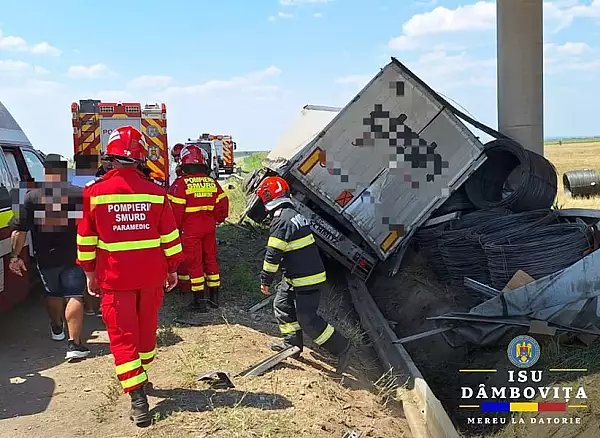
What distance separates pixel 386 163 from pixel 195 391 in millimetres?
5185

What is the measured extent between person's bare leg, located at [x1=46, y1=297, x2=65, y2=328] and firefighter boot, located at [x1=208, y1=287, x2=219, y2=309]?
5.81 ft

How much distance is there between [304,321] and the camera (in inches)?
226

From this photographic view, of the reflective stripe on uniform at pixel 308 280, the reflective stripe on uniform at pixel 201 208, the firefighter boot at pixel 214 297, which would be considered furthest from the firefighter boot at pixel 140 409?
the firefighter boot at pixel 214 297

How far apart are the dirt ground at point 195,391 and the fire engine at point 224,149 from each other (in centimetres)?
3559

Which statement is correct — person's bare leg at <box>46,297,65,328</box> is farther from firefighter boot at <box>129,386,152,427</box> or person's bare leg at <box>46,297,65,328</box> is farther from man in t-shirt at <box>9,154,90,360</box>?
firefighter boot at <box>129,386,152,427</box>

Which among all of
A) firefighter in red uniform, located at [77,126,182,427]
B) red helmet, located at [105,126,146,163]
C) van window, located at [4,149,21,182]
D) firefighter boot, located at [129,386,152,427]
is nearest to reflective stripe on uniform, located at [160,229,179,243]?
firefighter in red uniform, located at [77,126,182,427]

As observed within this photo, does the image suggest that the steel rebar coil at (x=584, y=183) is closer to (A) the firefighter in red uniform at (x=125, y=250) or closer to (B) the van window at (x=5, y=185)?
(B) the van window at (x=5, y=185)

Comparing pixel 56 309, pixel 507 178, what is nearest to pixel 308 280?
pixel 56 309

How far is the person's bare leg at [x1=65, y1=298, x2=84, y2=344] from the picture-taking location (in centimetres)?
565

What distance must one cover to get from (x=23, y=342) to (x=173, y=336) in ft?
5.16

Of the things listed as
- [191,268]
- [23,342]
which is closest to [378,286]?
[191,268]

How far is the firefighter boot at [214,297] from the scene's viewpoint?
7391 mm

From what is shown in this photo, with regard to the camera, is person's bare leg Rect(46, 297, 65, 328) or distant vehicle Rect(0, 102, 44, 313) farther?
person's bare leg Rect(46, 297, 65, 328)

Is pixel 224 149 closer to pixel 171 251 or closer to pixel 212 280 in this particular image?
pixel 212 280
